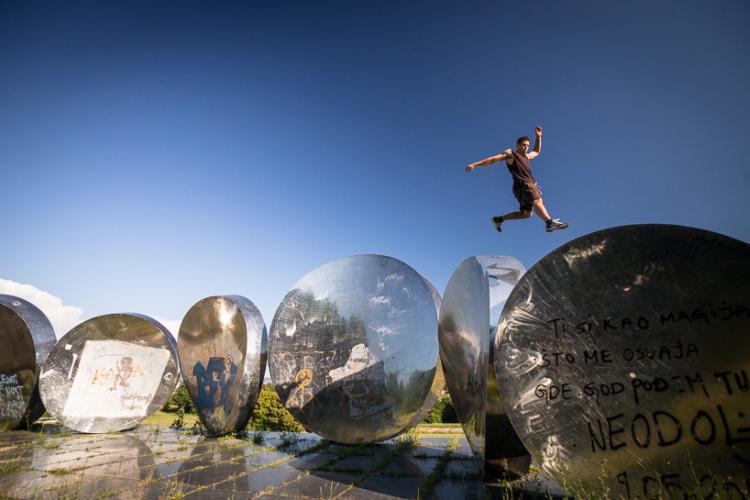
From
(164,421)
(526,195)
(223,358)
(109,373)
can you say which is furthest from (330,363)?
(164,421)

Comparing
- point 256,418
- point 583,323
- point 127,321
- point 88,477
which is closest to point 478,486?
point 583,323

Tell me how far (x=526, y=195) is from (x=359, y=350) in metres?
4.03

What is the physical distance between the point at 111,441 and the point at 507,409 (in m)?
8.04

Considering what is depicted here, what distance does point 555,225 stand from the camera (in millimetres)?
6621

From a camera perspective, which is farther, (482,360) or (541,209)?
(541,209)

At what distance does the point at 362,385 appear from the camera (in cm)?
681

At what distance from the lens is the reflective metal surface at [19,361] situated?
9508 mm

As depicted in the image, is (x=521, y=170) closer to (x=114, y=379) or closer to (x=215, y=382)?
(x=215, y=382)

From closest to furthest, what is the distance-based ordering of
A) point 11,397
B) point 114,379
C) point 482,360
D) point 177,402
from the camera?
point 482,360 < point 11,397 < point 114,379 < point 177,402

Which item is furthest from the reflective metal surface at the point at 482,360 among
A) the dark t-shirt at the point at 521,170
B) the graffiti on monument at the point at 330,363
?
the dark t-shirt at the point at 521,170

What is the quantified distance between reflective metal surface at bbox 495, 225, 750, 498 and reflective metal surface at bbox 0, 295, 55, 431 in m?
11.3

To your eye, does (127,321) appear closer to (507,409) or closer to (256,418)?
(256,418)

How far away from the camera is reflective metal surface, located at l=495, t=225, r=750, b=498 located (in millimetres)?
3289

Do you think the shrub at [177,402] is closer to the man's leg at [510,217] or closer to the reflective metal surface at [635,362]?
the man's leg at [510,217]
